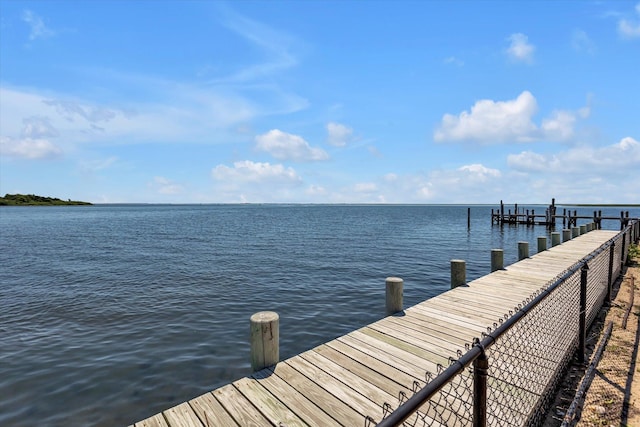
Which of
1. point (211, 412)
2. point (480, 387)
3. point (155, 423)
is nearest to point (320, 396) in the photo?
point (211, 412)

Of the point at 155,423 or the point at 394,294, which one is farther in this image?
the point at 394,294

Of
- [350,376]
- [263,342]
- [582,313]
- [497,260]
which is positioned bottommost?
[350,376]

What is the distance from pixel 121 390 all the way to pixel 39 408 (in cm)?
140

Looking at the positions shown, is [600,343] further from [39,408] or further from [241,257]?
[241,257]

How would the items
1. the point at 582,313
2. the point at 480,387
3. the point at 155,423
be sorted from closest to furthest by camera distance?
1. the point at 480,387
2. the point at 155,423
3. the point at 582,313

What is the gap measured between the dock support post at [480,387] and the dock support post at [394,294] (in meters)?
4.74

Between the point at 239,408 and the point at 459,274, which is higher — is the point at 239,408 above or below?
below

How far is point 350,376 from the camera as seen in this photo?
4.84 m

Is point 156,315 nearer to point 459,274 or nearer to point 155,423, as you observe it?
point 155,423

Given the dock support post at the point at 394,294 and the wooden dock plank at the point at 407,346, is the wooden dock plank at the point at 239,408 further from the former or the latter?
the dock support post at the point at 394,294

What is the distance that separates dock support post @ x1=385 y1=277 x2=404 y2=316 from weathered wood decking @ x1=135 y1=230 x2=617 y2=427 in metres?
0.24

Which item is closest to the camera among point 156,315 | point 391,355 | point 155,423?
point 155,423

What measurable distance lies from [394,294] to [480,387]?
4.97 metres

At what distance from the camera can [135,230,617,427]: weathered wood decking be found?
13.1 ft
